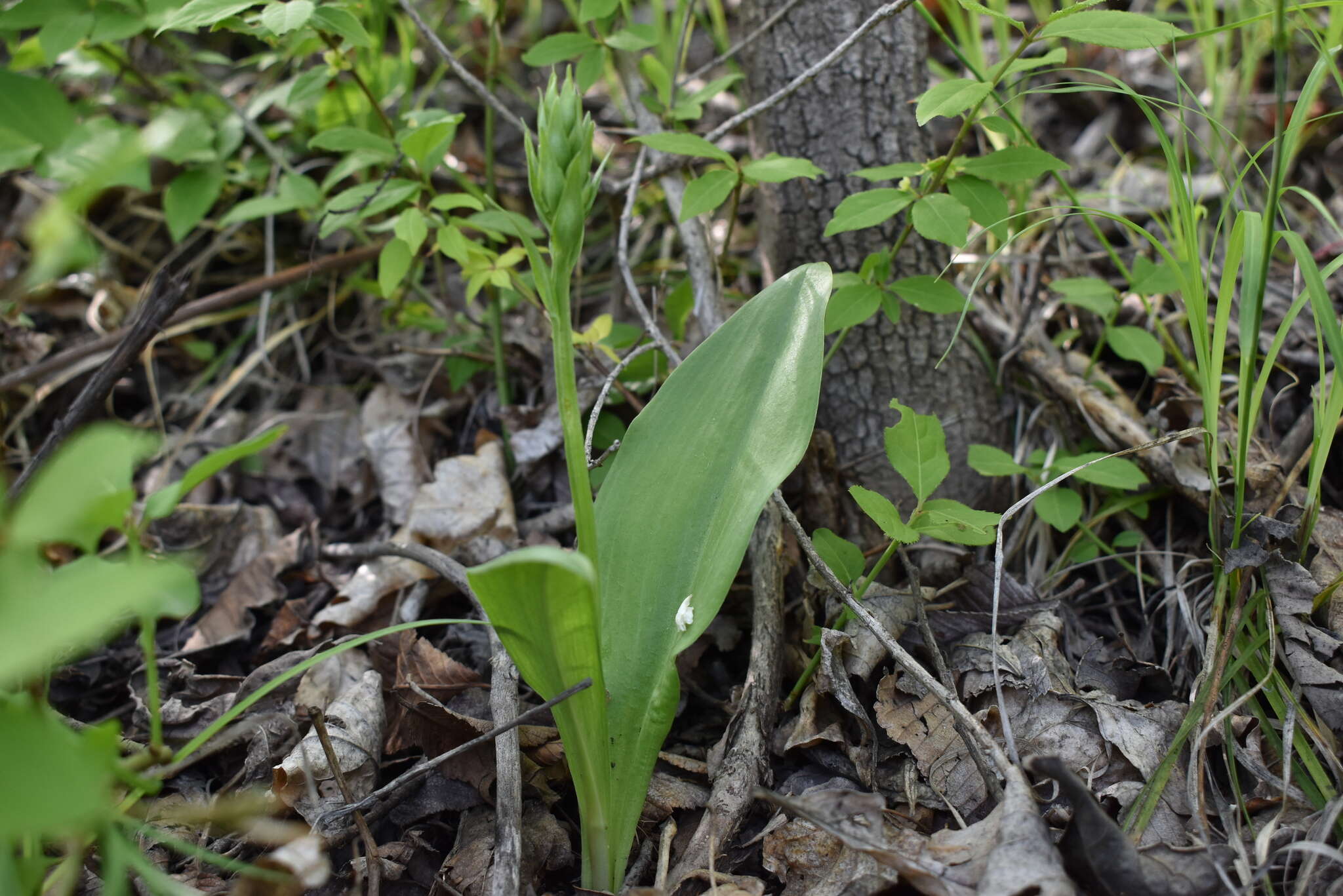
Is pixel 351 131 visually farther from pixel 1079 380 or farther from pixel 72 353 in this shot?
pixel 1079 380

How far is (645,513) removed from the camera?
966 mm

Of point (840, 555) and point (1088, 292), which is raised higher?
point (1088, 292)

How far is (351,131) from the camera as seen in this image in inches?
55.2

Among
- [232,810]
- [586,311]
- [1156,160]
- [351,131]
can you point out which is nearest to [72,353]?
[351,131]

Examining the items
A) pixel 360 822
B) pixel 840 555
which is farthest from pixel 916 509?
pixel 360 822

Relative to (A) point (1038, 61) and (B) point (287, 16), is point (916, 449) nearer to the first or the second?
(A) point (1038, 61)

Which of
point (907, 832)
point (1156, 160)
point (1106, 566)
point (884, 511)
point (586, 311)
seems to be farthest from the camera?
point (1156, 160)

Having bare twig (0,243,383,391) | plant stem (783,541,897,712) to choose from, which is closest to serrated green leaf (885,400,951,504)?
plant stem (783,541,897,712)

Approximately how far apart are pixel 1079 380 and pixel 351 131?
1.34 m

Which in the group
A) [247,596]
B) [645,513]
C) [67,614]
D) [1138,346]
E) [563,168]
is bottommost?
[247,596]

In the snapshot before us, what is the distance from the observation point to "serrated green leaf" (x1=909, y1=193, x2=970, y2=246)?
43.5 inches

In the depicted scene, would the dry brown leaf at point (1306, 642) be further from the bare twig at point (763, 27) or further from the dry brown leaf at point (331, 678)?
the dry brown leaf at point (331, 678)

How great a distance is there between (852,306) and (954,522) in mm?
383

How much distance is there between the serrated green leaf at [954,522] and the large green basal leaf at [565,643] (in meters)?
0.45
